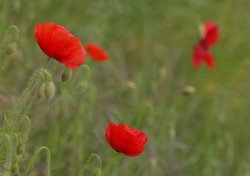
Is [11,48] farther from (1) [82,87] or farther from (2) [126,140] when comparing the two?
(2) [126,140]

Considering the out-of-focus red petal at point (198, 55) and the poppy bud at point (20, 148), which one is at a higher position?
the poppy bud at point (20, 148)

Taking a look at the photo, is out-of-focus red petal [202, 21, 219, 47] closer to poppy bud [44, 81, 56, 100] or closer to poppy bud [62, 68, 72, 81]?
poppy bud [62, 68, 72, 81]

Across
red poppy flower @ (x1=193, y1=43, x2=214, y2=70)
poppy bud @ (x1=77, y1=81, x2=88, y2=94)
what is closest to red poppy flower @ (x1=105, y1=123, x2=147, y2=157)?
poppy bud @ (x1=77, y1=81, x2=88, y2=94)

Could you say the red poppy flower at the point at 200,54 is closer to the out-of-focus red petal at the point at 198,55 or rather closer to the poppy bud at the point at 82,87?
the out-of-focus red petal at the point at 198,55

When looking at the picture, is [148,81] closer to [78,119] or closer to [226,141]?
[226,141]

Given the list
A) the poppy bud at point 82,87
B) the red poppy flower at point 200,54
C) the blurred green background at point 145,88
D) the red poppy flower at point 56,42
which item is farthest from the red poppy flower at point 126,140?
the red poppy flower at point 200,54
